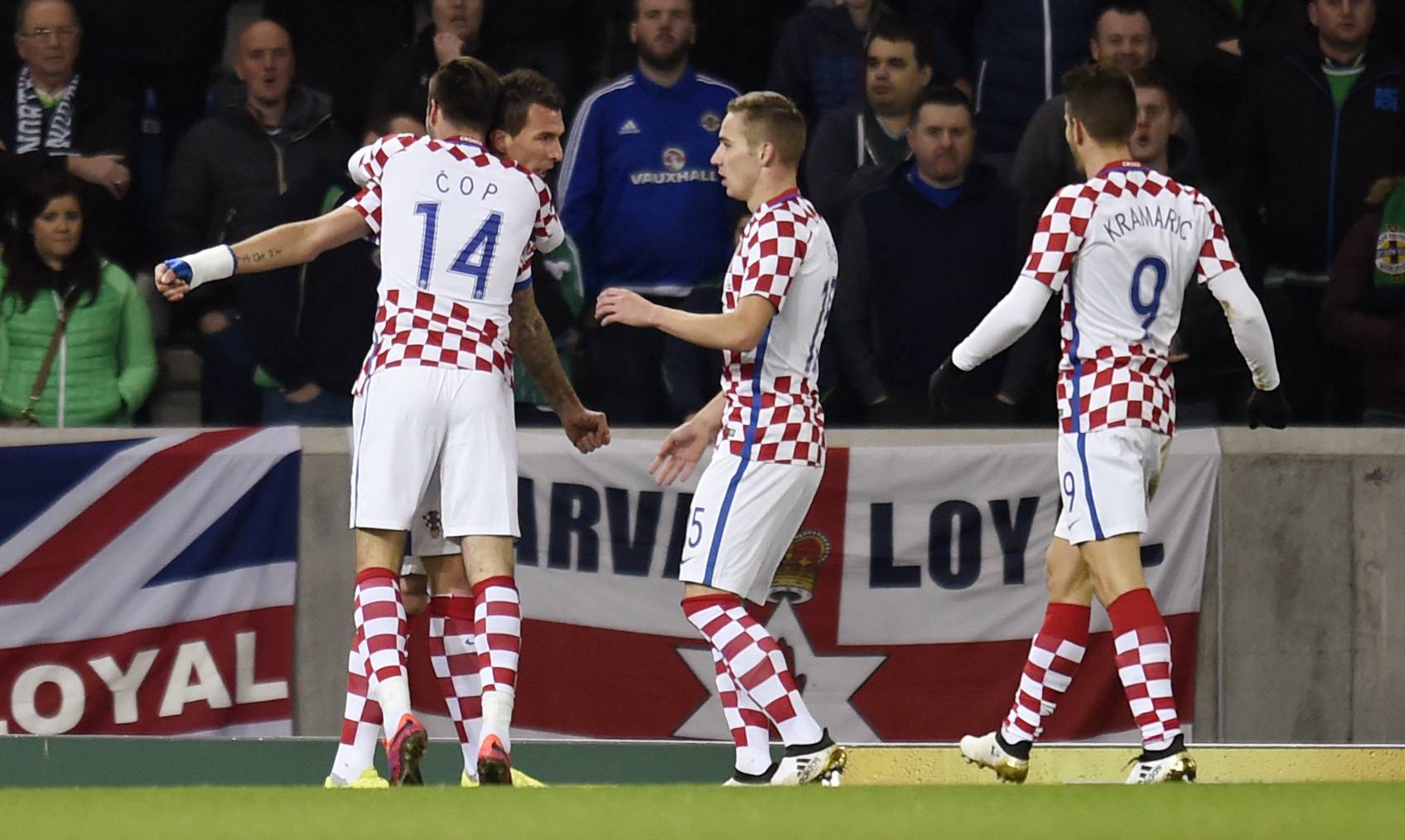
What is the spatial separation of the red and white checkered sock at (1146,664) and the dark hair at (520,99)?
2.20m

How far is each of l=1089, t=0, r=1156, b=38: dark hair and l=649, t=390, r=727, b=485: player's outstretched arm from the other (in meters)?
3.60

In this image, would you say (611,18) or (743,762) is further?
(611,18)

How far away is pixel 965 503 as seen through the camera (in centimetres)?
922

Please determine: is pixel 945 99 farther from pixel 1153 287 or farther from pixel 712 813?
pixel 712 813

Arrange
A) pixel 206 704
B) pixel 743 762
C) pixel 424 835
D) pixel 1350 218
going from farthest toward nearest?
1. pixel 1350 218
2. pixel 206 704
3. pixel 743 762
4. pixel 424 835

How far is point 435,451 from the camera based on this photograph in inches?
254

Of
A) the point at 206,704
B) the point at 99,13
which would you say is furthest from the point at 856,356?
the point at 99,13

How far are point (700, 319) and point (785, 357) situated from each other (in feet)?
1.26

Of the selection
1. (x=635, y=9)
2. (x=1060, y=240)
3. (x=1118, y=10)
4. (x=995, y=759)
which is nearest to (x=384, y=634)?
(x=995, y=759)

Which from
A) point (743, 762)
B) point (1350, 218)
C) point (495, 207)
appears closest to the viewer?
point (495, 207)

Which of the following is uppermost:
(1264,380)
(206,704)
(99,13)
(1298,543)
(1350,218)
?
(99,13)

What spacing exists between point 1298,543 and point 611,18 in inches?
155

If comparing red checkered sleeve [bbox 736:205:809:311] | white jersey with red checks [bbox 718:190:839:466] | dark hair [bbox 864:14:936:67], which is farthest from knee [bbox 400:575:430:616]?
dark hair [bbox 864:14:936:67]

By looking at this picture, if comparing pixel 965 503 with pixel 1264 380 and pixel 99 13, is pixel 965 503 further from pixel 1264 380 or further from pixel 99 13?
pixel 99 13
